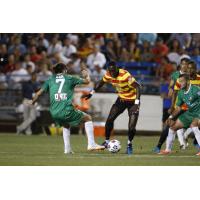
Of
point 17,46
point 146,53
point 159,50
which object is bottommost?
point 146,53

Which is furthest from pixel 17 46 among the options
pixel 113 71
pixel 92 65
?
pixel 113 71

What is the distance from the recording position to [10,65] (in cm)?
3034

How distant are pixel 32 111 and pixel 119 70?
9.42 meters

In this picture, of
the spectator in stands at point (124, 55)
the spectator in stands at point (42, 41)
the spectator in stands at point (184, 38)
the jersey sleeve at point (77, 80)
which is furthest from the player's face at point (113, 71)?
the spectator in stands at point (42, 41)

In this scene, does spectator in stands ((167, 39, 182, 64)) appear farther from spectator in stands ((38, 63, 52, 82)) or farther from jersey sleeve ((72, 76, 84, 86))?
jersey sleeve ((72, 76, 84, 86))

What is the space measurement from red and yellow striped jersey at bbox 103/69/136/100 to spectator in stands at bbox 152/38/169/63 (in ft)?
33.3

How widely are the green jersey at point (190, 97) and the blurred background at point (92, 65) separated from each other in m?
8.52

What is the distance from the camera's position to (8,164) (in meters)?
16.8

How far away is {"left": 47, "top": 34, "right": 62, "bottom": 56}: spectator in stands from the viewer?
101 ft

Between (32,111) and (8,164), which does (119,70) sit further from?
(32,111)

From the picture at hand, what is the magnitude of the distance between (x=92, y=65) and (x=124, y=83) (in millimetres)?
9942

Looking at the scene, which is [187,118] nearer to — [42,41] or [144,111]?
[144,111]

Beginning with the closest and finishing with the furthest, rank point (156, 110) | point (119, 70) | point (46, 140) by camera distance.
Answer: point (119, 70) < point (46, 140) < point (156, 110)

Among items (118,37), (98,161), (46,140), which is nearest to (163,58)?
(118,37)
